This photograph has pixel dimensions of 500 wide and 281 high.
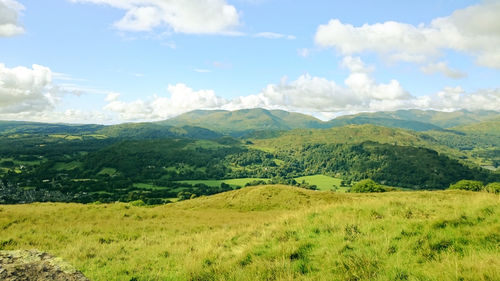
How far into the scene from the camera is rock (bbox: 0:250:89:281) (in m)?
5.96

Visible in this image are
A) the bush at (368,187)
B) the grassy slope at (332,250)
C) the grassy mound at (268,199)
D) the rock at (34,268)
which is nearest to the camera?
the rock at (34,268)

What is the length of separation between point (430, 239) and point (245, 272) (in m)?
6.55

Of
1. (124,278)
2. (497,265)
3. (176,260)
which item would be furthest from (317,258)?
(124,278)

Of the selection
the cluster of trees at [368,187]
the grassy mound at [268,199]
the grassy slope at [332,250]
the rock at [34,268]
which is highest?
the rock at [34,268]

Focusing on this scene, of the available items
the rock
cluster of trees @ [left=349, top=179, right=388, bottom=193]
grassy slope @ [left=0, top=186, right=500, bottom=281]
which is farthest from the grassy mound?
cluster of trees @ [left=349, top=179, right=388, bottom=193]

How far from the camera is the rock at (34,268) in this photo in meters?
5.96

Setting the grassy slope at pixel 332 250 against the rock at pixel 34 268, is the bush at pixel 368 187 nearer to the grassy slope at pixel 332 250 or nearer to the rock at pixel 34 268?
the grassy slope at pixel 332 250

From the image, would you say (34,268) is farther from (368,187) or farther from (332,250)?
(368,187)

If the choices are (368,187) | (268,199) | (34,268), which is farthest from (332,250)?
(368,187)

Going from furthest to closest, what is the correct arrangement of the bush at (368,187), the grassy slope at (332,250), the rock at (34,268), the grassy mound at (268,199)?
the bush at (368,187)
the grassy mound at (268,199)
the grassy slope at (332,250)
the rock at (34,268)

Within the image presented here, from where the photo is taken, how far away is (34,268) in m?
6.38

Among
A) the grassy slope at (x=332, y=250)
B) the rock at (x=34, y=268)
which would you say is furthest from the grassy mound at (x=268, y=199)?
the rock at (x=34, y=268)

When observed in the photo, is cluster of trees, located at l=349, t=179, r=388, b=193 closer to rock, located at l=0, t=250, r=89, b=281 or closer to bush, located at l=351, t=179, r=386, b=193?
bush, located at l=351, t=179, r=386, b=193

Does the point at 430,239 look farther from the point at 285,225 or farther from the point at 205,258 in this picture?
the point at 205,258
